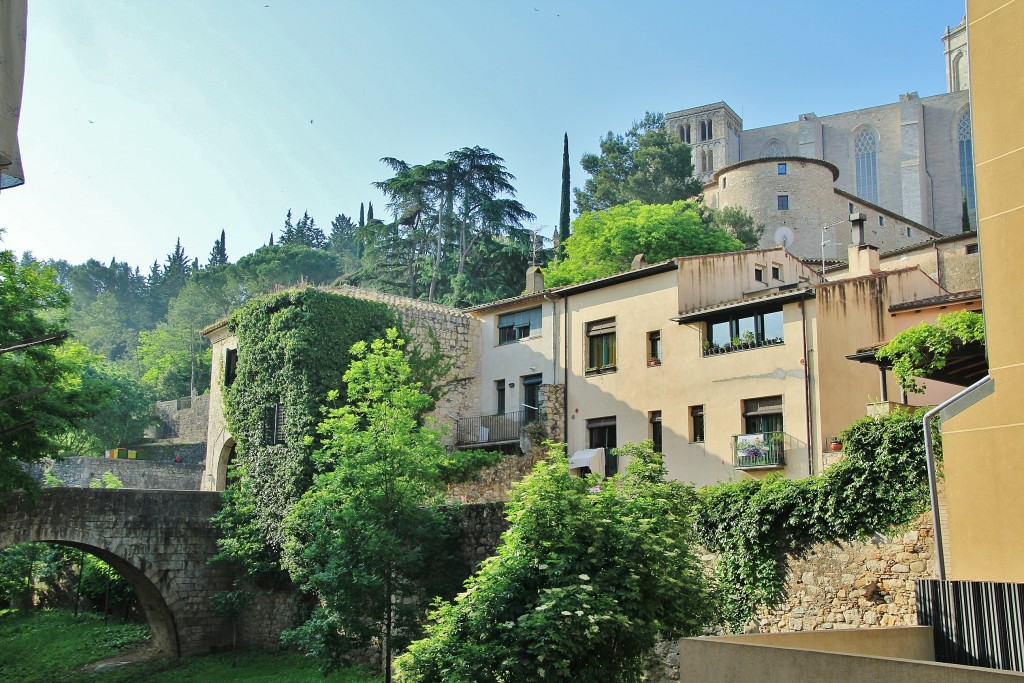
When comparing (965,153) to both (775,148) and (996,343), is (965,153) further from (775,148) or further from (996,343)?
(996,343)

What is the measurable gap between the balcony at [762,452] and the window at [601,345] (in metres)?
5.78

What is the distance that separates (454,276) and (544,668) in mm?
35032

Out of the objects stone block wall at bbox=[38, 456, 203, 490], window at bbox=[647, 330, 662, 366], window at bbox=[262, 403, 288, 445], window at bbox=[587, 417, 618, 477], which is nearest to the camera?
window at bbox=[647, 330, 662, 366]

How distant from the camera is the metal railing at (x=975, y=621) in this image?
10531 mm

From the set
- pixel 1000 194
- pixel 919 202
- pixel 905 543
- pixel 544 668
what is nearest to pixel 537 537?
Result: pixel 544 668

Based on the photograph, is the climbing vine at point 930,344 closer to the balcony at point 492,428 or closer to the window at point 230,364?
the balcony at point 492,428

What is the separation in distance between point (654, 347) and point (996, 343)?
52.6ft

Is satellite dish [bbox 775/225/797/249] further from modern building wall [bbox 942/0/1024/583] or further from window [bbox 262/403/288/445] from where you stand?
modern building wall [bbox 942/0/1024/583]

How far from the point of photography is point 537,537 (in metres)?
16.0

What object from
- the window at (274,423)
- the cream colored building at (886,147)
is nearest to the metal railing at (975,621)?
the window at (274,423)

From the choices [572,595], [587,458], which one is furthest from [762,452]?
[572,595]

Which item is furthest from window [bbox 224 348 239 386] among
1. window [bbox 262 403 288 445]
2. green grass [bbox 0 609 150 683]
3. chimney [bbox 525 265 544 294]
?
chimney [bbox 525 265 544 294]

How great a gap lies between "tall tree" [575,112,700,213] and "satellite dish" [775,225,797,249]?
625cm

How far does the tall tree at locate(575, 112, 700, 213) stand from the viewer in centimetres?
5981
